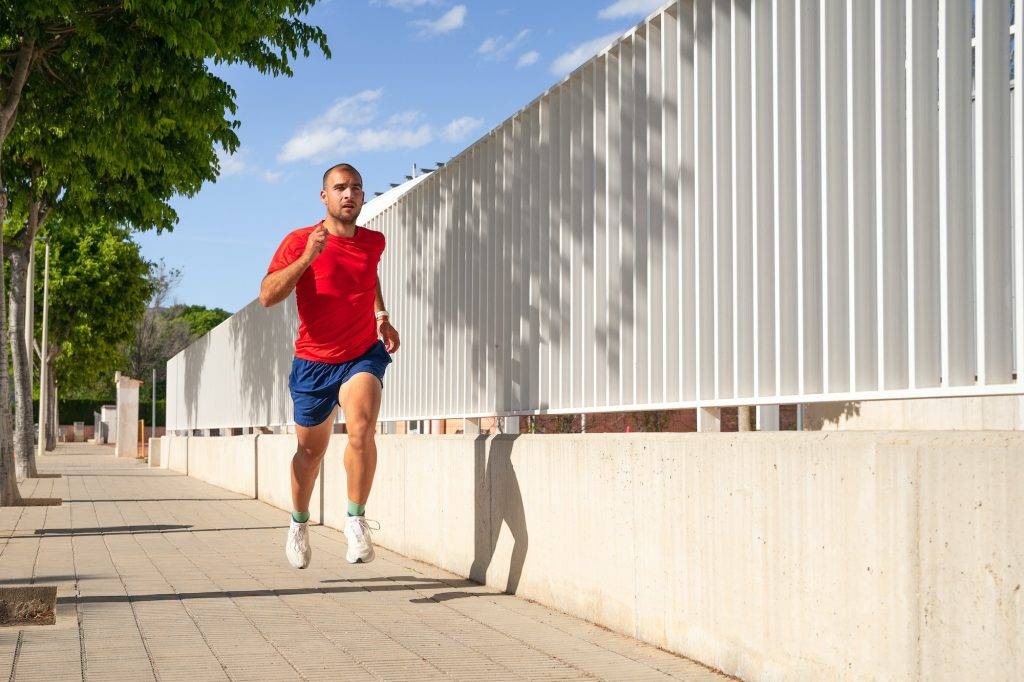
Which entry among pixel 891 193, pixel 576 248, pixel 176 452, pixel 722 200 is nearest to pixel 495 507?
pixel 576 248

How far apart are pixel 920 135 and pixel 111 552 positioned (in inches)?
299

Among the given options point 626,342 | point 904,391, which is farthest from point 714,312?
point 904,391

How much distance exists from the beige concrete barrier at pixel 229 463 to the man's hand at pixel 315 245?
12.0 meters

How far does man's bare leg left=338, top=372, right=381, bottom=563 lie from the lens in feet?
22.9

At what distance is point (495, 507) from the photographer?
757cm

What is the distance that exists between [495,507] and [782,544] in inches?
132

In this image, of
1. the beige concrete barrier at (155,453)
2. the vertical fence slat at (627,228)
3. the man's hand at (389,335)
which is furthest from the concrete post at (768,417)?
the beige concrete barrier at (155,453)

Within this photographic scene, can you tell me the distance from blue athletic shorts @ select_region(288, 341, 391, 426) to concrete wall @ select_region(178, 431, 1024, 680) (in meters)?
0.90

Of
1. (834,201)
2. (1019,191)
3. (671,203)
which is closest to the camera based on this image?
(1019,191)

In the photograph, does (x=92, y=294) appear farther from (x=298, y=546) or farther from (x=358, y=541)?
(x=358, y=541)

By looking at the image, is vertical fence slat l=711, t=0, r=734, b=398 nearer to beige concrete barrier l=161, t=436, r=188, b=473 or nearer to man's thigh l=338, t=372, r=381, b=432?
man's thigh l=338, t=372, r=381, b=432

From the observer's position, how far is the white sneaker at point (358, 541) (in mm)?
6883

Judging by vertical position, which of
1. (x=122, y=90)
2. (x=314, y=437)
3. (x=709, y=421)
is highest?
(x=122, y=90)

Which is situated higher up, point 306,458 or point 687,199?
point 687,199
